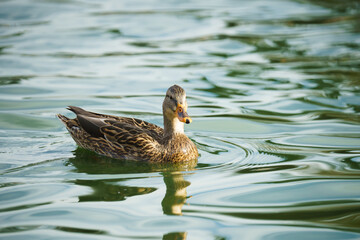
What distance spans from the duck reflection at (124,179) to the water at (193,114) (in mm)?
23

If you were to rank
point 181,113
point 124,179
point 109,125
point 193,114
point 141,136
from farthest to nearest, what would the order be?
point 193,114
point 109,125
point 141,136
point 181,113
point 124,179

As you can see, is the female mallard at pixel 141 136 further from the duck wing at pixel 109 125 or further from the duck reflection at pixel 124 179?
the duck reflection at pixel 124 179

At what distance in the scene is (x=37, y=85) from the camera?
439 inches

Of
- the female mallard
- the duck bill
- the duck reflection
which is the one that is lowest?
the duck reflection

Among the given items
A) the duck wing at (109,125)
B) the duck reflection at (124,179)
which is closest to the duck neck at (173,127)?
the duck wing at (109,125)

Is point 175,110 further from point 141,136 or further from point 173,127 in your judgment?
point 141,136

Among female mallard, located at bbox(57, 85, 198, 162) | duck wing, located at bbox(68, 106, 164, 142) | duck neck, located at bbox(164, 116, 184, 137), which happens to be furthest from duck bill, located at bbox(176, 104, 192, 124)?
duck wing, located at bbox(68, 106, 164, 142)

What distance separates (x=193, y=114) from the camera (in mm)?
9695

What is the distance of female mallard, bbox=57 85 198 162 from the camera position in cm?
740

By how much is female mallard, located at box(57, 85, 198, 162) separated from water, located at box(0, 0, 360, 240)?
0.56 ft

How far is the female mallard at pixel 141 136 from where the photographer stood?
24.3ft

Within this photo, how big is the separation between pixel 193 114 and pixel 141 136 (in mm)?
2214

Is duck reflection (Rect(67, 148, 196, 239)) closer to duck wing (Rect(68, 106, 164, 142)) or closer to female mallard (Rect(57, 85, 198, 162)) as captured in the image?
female mallard (Rect(57, 85, 198, 162))

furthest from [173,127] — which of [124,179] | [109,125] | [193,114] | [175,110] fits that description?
[193,114]
